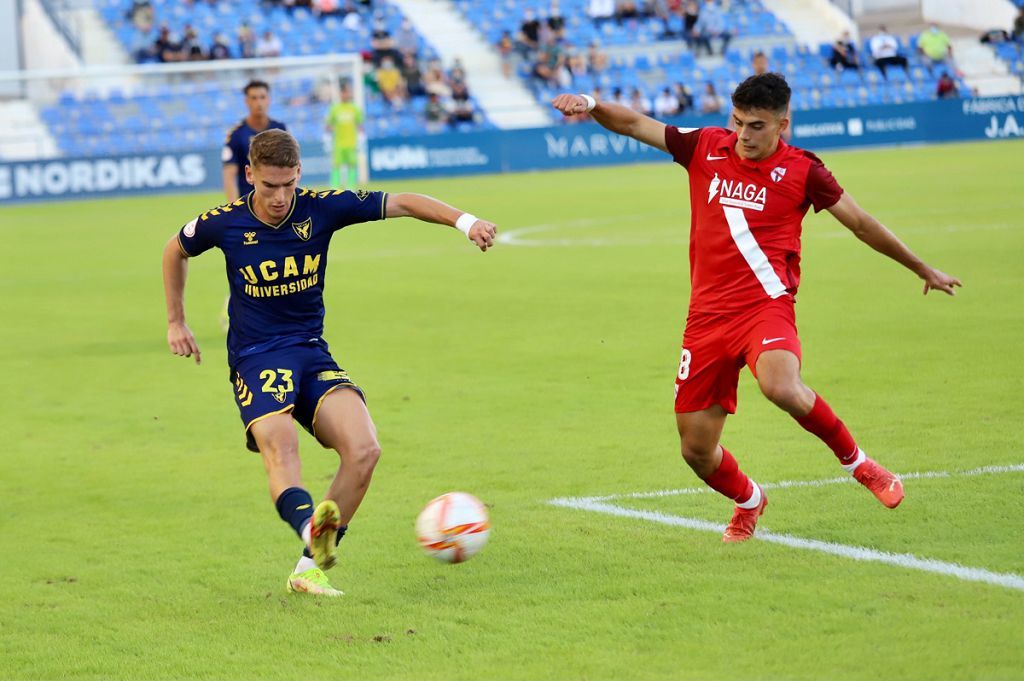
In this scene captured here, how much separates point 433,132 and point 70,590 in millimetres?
32602

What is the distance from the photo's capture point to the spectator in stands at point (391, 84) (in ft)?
128

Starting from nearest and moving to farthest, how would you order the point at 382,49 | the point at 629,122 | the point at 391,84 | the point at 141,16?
the point at 629,122 < the point at 391,84 < the point at 141,16 < the point at 382,49

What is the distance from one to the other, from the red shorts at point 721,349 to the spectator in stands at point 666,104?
32.6 metres

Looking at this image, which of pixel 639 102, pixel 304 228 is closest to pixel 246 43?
pixel 639 102

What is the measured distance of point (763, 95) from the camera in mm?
6145

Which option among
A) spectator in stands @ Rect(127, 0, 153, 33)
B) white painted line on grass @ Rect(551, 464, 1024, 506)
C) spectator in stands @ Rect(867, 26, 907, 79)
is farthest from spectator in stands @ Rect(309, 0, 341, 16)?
white painted line on grass @ Rect(551, 464, 1024, 506)

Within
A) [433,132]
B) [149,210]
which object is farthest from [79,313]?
[433,132]

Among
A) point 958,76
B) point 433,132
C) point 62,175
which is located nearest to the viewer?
point 62,175

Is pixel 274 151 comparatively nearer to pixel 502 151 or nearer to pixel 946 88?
pixel 502 151

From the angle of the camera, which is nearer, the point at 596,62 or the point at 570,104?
the point at 570,104

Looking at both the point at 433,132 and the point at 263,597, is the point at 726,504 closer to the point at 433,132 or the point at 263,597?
the point at 263,597

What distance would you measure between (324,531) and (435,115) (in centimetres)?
3351

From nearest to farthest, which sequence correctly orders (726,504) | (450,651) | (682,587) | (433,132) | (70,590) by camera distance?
(450,651), (682,587), (70,590), (726,504), (433,132)

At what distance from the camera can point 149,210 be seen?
94.9ft
